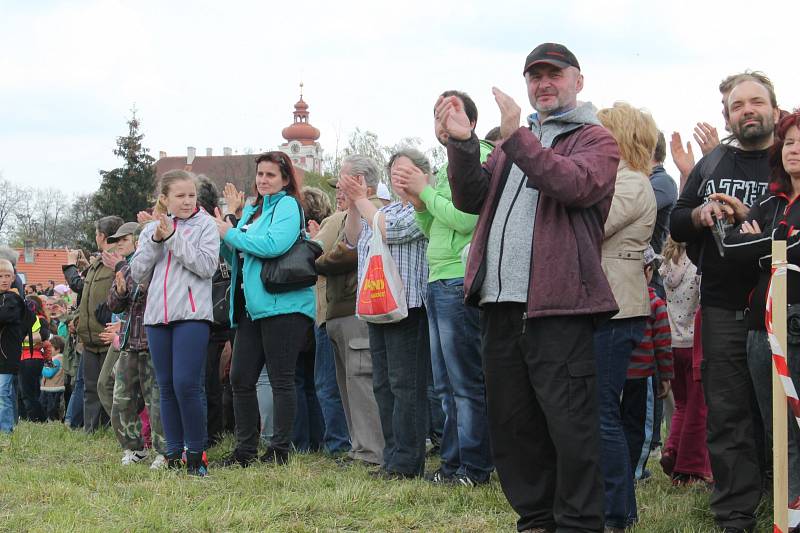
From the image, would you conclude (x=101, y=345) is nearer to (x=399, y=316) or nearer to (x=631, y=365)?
(x=399, y=316)

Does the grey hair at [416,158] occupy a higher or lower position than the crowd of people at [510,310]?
higher

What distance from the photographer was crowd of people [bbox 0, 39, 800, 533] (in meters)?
4.09

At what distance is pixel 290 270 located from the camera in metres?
6.86

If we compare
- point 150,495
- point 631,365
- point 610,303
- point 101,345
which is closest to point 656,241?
point 631,365

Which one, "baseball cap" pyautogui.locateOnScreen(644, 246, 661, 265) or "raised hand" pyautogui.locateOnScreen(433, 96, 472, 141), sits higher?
"raised hand" pyautogui.locateOnScreen(433, 96, 472, 141)

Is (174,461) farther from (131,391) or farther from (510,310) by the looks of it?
(510,310)

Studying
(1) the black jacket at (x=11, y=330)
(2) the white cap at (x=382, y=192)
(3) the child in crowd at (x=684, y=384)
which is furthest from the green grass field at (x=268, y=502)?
(1) the black jacket at (x=11, y=330)

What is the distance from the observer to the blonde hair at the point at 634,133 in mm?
5113

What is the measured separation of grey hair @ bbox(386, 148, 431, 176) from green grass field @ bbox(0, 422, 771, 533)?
6.64 feet

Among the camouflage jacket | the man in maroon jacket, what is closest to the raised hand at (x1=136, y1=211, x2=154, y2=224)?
the camouflage jacket

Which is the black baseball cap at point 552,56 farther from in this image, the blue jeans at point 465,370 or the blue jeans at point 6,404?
the blue jeans at point 6,404

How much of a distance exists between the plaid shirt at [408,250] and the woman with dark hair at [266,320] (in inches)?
27.8

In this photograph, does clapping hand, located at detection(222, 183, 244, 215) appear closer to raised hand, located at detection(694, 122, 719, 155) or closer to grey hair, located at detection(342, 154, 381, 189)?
grey hair, located at detection(342, 154, 381, 189)

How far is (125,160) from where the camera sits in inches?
1933
